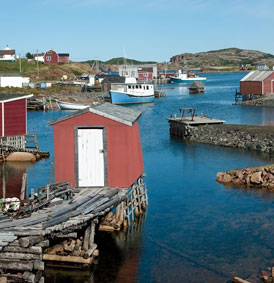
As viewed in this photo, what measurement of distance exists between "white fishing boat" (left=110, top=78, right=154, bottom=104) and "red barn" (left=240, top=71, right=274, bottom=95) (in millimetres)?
15733

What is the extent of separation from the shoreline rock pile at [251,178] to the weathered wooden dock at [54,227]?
877 cm

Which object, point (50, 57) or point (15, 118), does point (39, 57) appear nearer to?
point (50, 57)

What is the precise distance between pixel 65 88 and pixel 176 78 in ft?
249

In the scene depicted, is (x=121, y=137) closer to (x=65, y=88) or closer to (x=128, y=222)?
(x=128, y=222)

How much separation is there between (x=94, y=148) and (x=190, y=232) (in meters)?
4.51

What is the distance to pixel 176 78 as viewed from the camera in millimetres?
166125

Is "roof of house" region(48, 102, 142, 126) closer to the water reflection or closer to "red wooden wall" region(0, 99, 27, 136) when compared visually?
the water reflection

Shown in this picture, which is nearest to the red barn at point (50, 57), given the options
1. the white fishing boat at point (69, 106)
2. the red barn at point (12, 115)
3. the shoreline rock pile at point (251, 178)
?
the white fishing boat at point (69, 106)

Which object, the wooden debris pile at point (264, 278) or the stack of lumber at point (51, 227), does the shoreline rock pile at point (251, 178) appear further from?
the wooden debris pile at point (264, 278)

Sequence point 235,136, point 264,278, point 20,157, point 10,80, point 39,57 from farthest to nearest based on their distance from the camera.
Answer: point 39,57
point 10,80
point 235,136
point 20,157
point 264,278

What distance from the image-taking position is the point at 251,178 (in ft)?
86.0

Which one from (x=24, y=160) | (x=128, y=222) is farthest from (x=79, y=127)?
Answer: (x=24, y=160)

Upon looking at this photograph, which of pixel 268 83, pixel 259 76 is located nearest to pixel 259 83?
pixel 268 83

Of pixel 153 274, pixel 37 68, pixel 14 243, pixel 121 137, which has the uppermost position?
pixel 37 68
